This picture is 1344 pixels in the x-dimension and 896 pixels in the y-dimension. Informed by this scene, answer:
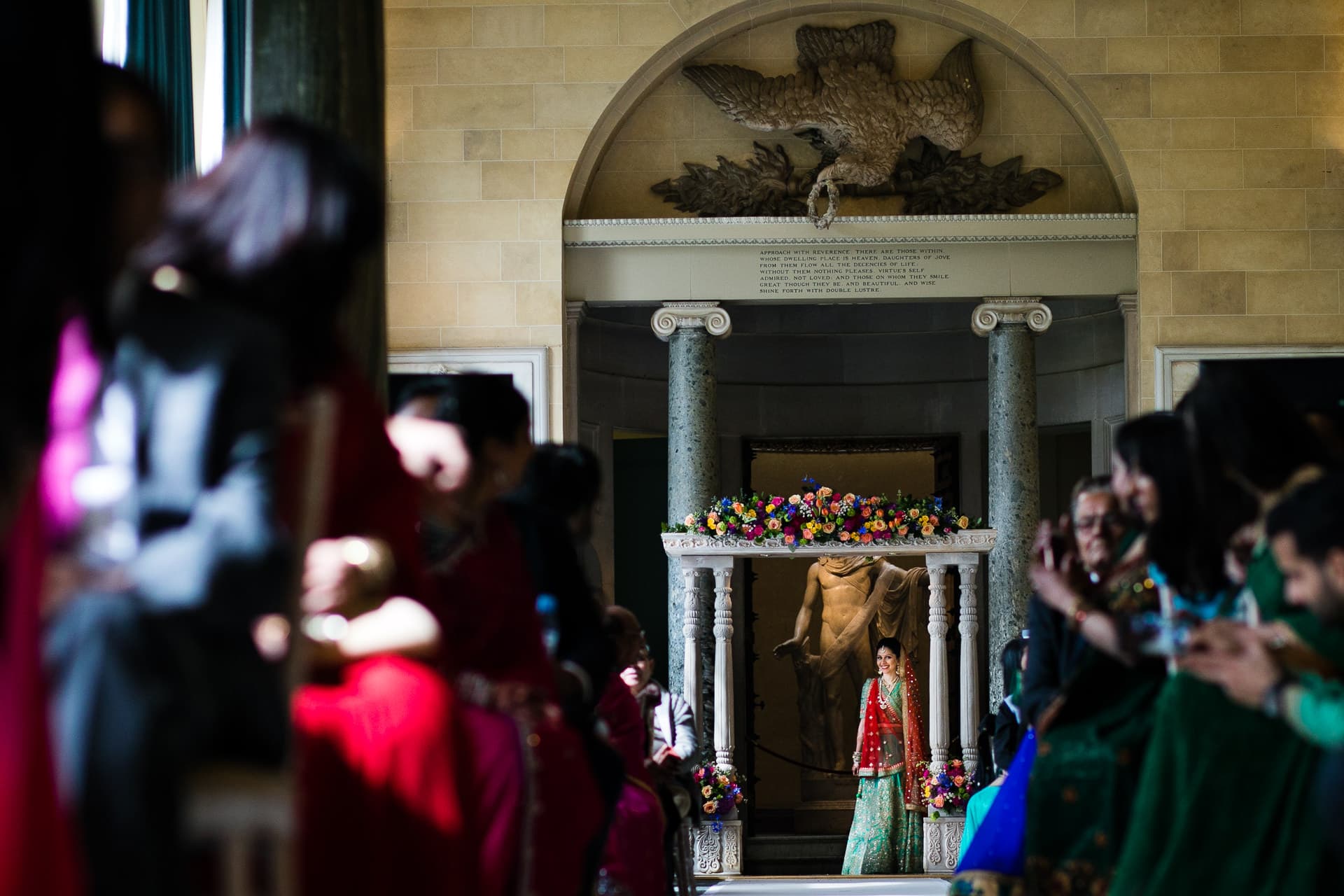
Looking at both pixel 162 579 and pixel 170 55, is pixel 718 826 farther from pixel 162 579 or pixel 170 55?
pixel 162 579

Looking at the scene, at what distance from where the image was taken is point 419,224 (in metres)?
12.4

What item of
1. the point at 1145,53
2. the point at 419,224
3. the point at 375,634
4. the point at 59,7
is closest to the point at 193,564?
the point at 59,7

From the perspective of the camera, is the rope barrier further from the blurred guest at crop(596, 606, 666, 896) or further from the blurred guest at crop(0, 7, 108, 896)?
the blurred guest at crop(0, 7, 108, 896)

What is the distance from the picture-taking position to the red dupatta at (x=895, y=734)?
11.7 m

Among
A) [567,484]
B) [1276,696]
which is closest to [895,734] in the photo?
[567,484]

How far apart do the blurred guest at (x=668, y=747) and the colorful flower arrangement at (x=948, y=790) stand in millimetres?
3670

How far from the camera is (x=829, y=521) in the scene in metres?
11.7

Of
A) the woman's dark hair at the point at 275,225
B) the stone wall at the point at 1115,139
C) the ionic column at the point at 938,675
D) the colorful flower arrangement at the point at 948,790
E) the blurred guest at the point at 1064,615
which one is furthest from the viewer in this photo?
the stone wall at the point at 1115,139

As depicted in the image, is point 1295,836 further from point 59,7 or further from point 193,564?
point 59,7

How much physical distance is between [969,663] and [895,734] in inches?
33.4

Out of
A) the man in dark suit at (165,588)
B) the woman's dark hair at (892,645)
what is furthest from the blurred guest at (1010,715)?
the woman's dark hair at (892,645)

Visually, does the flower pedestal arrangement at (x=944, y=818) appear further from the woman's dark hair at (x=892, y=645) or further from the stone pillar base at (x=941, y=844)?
the woman's dark hair at (x=892, y=645)

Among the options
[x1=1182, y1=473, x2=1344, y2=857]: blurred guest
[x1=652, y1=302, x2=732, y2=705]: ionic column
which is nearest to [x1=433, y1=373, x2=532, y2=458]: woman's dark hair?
[x1=1182, y1=473, x2=1344, y2=857]: blurred guest

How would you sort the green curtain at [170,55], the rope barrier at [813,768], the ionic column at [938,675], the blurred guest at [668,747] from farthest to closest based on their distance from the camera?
the rope barrier at [813,768] → the ionic column at [938,675] → the green curtain at [170,55] → the blurred guest at [668,747]
